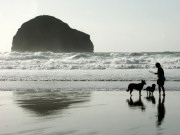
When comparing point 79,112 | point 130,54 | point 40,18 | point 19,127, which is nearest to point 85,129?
point 19,127

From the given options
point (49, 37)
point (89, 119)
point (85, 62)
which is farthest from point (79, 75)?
point (49, 37)

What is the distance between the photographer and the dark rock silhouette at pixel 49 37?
136m

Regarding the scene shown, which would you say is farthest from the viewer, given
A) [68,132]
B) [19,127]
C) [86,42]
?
[86,42]

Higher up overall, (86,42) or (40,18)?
(40,18)

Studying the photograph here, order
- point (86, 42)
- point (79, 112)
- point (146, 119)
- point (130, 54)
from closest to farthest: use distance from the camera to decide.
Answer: point (146, 119)
point (79, 112)
point (130, 54)
point (86, 42)

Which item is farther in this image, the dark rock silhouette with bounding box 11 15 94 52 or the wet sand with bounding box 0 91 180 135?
the dark rock silhouette with bounding box 11 15 94 52

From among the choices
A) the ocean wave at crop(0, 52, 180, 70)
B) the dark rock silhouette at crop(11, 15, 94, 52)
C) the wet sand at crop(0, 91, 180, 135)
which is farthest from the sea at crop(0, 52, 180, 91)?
the dark rock silhouette at crop(11, 15, 94, 52)

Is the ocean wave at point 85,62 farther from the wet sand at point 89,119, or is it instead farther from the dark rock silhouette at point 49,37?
the dark rock silhouette at point 49,37

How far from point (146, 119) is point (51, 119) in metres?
2.61

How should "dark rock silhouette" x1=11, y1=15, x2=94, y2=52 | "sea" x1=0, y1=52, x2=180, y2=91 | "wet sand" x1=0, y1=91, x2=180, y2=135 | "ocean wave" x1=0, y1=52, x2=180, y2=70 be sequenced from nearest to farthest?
1. "wet sand" x1=0, y1=91, x2=180, y2=135
2. "sea" x1=0, y1=52, x2=180, y2=91
3. "ocean wave" x1=0, y1=52, x2=180, y2=70
4. "dark rock silhouette" x1=11, y1=15, x2=94, y2=52

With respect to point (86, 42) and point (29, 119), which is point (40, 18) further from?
point (29, 119)

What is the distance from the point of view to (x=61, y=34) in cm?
14450

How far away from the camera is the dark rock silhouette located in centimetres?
13616

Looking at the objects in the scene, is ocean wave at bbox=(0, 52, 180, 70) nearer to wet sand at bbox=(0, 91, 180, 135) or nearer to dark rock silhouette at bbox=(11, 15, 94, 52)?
wet sand at bbox=(0, 91, 180, 135)
